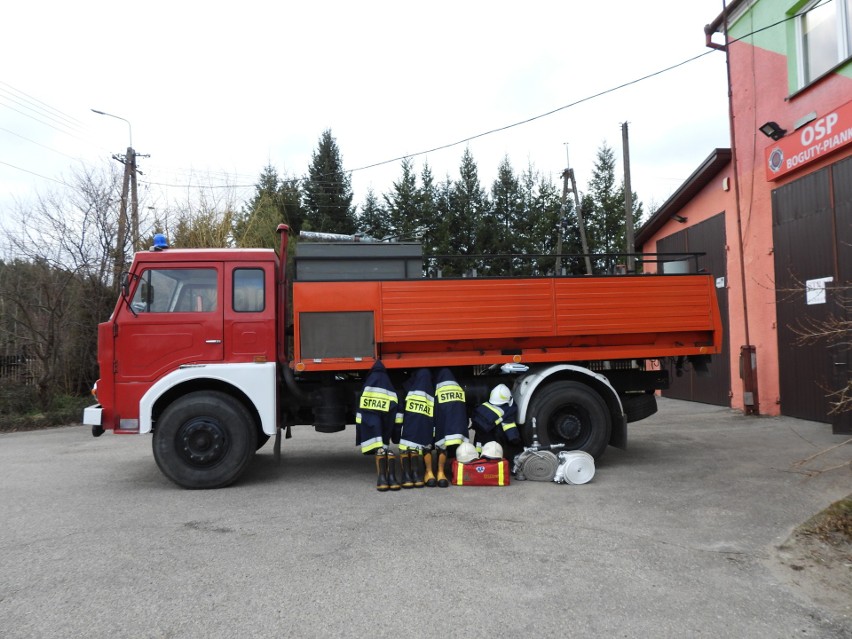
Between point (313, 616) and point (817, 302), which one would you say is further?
point (817, 302)

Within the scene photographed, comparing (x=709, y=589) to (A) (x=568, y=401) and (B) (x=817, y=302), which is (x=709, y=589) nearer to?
(A) (x=568, y=401)

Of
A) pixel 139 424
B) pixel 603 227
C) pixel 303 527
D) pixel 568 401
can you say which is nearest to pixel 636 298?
pixel 568 401

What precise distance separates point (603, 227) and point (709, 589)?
3113cm

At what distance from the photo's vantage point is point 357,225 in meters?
30.2

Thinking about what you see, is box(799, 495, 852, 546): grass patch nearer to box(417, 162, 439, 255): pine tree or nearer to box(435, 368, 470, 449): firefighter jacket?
box(435, 368, 470, 449): firefighter jacket

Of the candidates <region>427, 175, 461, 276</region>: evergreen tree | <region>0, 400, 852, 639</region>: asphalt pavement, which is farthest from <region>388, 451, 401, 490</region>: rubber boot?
<region>427, 175, 461, 276</region>: evergreen tree

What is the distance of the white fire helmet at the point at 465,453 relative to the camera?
6.46 m

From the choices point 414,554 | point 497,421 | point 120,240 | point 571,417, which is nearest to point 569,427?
point 571,417

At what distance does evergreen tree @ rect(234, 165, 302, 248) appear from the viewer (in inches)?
787

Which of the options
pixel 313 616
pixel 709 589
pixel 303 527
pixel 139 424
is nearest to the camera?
pixel 313 616

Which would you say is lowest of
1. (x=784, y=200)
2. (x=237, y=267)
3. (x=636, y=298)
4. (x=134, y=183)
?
(x=636, y=298)

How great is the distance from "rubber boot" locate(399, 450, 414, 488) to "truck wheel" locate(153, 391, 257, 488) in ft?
5.38

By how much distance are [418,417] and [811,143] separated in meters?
7.48

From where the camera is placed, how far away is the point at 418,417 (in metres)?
6.54
